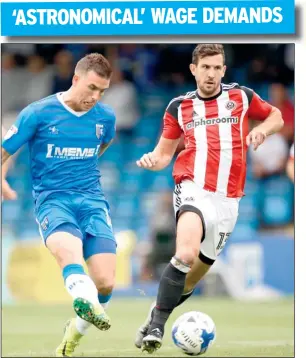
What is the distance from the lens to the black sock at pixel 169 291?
812 centimetres

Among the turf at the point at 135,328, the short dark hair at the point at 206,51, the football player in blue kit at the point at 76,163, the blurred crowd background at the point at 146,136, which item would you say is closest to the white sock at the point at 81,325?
the football player in blue kit at the point at 76,163

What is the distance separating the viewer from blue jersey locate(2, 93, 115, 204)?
8.27 metres

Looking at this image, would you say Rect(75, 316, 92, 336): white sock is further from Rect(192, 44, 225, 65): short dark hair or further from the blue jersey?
Rect(192, 44, 225, 65): short dark hair

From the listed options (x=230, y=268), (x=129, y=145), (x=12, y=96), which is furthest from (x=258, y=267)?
(x=12, y=96)

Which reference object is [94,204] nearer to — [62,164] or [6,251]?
[62,164]

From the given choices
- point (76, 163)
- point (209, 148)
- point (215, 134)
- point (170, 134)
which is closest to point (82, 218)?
point (76, 163)

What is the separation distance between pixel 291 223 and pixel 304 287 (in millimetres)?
6370

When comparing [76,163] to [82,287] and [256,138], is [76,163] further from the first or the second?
[256,138]

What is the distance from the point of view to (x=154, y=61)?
16312 mm

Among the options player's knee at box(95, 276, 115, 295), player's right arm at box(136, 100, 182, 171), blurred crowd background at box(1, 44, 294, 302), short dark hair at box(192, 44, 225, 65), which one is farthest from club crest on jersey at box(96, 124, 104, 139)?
blurred crowd background at box(1, 44, 294, 302)

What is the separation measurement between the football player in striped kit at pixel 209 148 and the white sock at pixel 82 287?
80cm

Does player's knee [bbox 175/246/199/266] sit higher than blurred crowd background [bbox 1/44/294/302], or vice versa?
blurred crowd background [bbox 1/44/294/302]

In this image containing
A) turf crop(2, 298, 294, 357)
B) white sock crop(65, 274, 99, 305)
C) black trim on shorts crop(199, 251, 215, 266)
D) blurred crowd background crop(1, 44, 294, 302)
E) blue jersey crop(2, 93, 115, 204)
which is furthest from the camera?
blurred crowd background crop(1, 44, 294, 302)

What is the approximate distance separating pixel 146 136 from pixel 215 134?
791 centimetres
